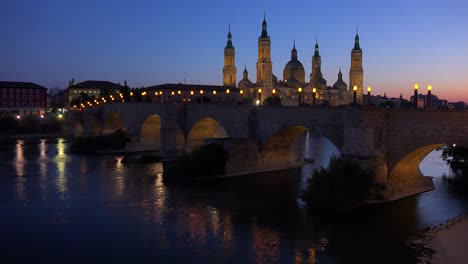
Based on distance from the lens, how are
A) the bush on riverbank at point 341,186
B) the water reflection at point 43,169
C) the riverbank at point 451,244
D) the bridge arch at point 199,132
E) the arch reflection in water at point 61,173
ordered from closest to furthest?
the riverbank at point 451,244
the bush on riverbank at point 341,186
the arch reflection in water at point 61,173
the water reflection at point 43,169
the bridge arch at point 199,132

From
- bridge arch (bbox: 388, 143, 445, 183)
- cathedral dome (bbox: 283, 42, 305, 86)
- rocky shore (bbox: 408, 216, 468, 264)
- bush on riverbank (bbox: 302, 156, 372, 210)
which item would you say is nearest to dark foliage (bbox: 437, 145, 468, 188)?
bridge arch (bbox: 388, 143, 445, 183)

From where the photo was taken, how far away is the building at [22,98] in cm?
9122

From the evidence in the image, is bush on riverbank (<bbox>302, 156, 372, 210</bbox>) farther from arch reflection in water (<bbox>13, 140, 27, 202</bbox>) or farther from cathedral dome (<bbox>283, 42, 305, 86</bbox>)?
cathedral dome (<bbox>283, 42, 305, 86</bbox>)

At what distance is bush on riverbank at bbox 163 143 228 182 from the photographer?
107 feet

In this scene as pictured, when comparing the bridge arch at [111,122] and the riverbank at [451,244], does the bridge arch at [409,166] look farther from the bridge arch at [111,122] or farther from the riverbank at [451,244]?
the bridge arch at [111,122]

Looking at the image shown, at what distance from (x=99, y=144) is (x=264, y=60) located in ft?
217

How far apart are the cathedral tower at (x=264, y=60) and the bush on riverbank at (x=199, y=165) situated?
78.8 m

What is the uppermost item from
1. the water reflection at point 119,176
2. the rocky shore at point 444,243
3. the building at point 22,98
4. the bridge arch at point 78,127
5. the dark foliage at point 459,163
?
the building at point 22,98

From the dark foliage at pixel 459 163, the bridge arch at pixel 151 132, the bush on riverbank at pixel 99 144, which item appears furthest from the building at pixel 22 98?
the dark foliage at pixel 459 163

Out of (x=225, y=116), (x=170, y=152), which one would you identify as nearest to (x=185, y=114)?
(x=170, y=152)

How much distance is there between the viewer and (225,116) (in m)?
39.4

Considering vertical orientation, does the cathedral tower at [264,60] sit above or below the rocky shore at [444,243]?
above

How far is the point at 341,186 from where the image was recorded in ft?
76.3

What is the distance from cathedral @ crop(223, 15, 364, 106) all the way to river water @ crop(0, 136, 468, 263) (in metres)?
79.0
